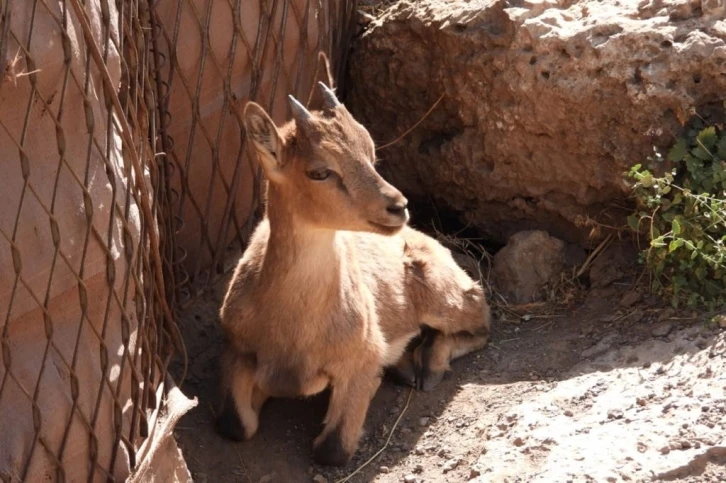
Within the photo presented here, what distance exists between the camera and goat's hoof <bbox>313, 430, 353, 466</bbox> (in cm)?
617

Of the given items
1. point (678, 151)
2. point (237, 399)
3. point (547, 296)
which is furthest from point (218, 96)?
point (678, 151)

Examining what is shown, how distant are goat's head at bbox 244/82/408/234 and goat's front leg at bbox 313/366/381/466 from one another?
1.07 metres

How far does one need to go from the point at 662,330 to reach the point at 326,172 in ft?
7.58

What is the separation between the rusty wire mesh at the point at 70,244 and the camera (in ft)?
14.0

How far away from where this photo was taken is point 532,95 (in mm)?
7293

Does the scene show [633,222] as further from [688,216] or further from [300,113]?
[300,113]

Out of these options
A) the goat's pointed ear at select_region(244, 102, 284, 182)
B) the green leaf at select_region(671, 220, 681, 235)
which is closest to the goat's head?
the goat's pointed ear at select_region(244, 102, 284, 182)

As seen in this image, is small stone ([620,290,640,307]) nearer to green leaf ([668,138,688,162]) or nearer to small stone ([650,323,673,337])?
small stone ([650,323,673,337])

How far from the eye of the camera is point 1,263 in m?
4.25

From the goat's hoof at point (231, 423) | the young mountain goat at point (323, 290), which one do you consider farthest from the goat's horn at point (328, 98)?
the goat's hoof at point (231, 423)

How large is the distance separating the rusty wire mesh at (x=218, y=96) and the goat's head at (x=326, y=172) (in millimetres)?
947

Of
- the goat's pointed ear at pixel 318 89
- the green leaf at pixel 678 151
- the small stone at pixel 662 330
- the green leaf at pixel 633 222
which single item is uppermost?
the goat's pointed ear at pixel 318 89

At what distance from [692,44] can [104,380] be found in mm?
4112

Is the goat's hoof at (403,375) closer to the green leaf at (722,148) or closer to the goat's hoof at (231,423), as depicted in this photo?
the goat's hoof at (231,423)
